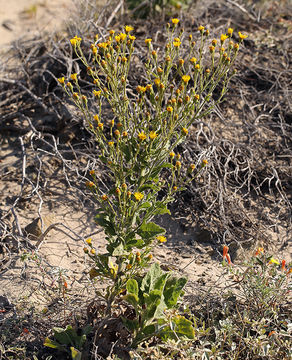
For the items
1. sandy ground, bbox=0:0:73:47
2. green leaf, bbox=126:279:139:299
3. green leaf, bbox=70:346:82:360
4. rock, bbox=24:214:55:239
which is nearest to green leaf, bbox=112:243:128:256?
green leaf, bbox=126:279:139:299


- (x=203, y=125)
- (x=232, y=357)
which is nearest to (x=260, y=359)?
→ (x=232, y=357)

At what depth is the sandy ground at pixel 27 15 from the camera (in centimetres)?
741

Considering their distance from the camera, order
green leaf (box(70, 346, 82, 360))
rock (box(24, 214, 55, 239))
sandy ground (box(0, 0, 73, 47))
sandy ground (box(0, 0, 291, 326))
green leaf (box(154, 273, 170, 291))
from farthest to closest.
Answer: sandy ground (box(0, 0, 73, 47))
rock (box(24, 214, 55, 239))
sandy ground (box(0, 0, 291, 326))
green leaf (box(154, 273, 170, 291))
green leaf (box(70, 346, 82, 360))

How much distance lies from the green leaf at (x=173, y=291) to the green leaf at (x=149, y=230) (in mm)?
336

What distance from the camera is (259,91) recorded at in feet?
16.6

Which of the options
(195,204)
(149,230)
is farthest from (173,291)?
(195,204)

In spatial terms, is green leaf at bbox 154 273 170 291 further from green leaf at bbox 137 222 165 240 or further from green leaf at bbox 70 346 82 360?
green leaf at bbox 70 346 82 360

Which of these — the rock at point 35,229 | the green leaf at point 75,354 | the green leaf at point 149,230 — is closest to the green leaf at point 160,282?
the green leaf at point 149,230

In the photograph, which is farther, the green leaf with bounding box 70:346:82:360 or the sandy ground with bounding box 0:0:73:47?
the sandy ground with bounding box 0:0:73:47

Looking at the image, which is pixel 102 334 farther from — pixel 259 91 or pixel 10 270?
pixel 259 91

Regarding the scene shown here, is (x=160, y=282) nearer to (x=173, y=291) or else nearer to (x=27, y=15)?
(x=173, y=291)

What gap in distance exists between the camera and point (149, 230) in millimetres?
2643

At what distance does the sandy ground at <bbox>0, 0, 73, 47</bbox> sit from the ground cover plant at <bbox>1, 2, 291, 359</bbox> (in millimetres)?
2196

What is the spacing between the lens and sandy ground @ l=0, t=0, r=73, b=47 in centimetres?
741
